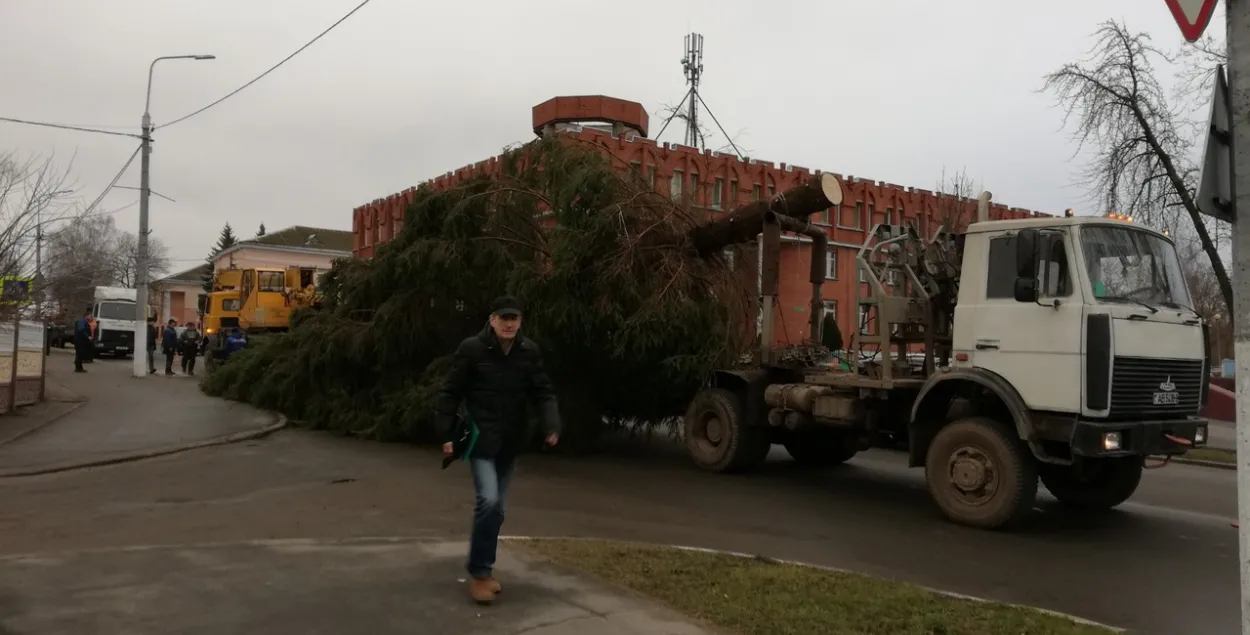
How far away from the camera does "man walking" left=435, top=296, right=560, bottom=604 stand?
5.18 metres

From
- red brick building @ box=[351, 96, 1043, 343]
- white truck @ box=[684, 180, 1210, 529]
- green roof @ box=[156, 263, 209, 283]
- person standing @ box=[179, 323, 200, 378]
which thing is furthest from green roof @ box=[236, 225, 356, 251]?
white truck @ box=[684, 180, 1210, 529]

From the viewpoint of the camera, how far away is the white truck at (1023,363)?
7.55m

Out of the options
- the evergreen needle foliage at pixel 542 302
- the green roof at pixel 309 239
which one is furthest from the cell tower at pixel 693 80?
the green roof at pixel 309 239

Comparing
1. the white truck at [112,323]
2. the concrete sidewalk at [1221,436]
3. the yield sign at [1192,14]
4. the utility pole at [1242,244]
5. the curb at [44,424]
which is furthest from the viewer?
the white truck at [112,323]

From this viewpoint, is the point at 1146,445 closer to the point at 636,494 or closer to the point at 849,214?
the point at 636,494

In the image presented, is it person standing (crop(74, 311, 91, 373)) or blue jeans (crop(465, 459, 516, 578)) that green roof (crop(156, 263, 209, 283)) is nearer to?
person standing (crop(74, 311, 91, 373))

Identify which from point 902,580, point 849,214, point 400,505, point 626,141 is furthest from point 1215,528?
point 849,214

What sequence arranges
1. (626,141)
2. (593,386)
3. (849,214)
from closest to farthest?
1. (593,386)
2. (626,141)
3. (849,214)

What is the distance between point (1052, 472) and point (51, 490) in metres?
10.2

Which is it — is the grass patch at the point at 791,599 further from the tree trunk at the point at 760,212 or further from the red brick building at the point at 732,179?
the red brick building at the point at 732,179

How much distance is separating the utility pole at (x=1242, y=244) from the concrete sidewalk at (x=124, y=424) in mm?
11265

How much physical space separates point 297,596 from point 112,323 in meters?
34.4

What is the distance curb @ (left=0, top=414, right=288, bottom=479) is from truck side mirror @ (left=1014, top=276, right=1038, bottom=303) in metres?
10.2

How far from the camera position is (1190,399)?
26.5 ft
